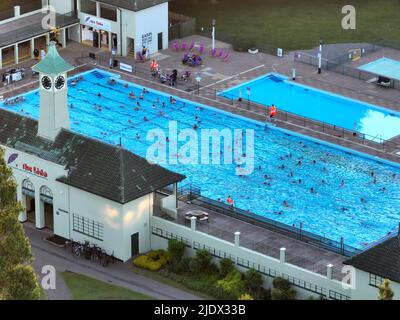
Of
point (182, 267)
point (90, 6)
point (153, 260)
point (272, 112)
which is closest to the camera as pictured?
point (182, 267)

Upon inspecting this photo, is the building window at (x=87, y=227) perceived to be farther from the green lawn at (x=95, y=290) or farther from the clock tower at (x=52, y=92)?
the clock tower at (x=52, y=92)

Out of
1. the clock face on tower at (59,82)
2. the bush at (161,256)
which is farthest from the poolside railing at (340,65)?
the bush at (161,256)

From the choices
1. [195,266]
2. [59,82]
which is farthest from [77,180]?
[195,266]

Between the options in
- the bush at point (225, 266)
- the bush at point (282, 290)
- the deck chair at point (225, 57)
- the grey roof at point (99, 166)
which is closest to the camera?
the bush at point (282, 290)

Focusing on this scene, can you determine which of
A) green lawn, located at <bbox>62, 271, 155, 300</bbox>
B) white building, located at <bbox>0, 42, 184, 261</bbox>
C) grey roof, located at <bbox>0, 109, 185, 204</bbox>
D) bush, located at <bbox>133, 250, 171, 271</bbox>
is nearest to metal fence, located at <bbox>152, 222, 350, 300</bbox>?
bush, located at <bbox>133, 250, 171, 271</bbox>

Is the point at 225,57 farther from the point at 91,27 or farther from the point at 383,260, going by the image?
the point at 383,260

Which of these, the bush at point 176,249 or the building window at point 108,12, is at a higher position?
the building window at point 108,12

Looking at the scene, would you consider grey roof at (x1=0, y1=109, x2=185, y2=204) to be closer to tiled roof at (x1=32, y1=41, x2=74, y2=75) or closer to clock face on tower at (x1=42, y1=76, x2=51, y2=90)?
clock face on tower at (x1=42, y1=76, x2=51, y2=90)
